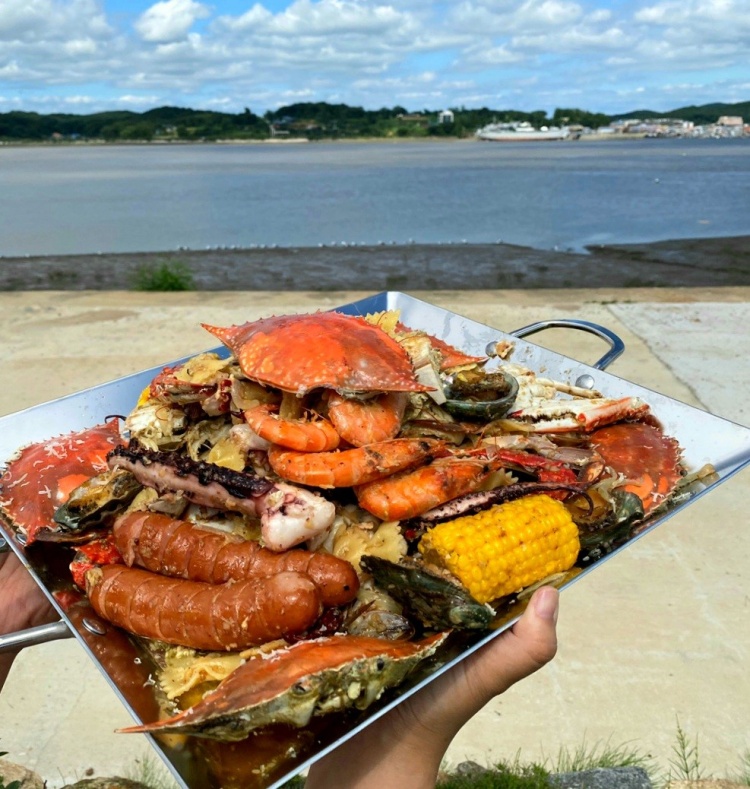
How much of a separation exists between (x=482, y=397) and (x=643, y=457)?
1.93ft

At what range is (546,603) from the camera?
70.1 inches

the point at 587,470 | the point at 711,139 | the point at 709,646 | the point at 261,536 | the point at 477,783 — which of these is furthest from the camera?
the point at 711,139

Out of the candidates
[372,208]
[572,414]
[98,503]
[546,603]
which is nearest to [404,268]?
[572,414]

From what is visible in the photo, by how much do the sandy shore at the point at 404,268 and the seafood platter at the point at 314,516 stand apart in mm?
11428

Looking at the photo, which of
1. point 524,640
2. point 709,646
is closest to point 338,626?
point 524,640

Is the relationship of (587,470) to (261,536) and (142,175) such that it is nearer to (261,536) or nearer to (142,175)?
(261,536)

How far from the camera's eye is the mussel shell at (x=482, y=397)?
2422 millimetres

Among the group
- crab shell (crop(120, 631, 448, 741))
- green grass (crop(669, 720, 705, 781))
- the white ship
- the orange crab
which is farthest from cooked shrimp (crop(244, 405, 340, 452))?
the white ship

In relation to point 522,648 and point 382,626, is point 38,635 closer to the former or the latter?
point 382,626

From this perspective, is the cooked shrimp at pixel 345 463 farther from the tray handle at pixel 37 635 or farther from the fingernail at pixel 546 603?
the tray handle at pixel 37 635

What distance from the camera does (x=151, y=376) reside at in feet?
10.2

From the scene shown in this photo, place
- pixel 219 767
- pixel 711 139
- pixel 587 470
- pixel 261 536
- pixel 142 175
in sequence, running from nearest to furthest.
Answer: pixel 219 767
pixel 261 536
pixel 587 470
pixel 142 175
pixel 711 139

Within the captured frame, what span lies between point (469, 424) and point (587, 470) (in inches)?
16.8

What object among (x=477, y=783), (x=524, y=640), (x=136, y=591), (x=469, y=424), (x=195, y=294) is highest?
(x=469, y=424)
